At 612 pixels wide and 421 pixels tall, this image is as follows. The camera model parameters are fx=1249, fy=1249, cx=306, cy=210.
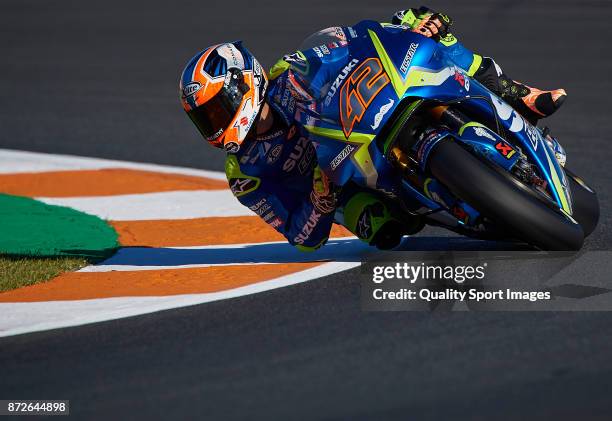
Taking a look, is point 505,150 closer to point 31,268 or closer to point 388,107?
→ point 388,107

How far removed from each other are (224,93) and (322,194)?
0.84 metres

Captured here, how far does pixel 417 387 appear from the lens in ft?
16.0

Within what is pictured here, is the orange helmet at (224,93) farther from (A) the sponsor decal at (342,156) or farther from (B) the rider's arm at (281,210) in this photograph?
(A) the sponsor decal at (342,156)

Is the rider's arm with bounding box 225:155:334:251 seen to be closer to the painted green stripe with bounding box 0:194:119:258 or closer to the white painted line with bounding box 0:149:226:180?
the painted green stripe with bounding box 0:194:119:258

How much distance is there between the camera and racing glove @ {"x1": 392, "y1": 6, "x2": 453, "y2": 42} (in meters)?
6.71

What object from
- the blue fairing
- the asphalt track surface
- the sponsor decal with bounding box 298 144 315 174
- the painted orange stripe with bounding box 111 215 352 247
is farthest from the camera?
the painted orange stripe with bounding box 111 215 352 247

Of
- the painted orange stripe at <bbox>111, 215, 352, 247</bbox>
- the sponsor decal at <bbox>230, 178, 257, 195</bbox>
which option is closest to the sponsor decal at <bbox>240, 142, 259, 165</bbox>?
the sponsor decal at <bbox>230, 178, 257, 195</bbox>

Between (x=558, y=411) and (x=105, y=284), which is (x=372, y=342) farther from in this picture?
(x=105, y=284)

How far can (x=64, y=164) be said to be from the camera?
10.4m

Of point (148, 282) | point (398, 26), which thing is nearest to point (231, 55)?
point (398, 26)

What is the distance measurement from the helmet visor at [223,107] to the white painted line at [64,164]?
3336 mm

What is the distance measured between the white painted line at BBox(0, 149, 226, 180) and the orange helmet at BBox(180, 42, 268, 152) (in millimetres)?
3291

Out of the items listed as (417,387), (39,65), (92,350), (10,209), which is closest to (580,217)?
(417,387)

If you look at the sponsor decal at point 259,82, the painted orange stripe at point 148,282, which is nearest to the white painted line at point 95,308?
the painted orange stripe at point 148,282
